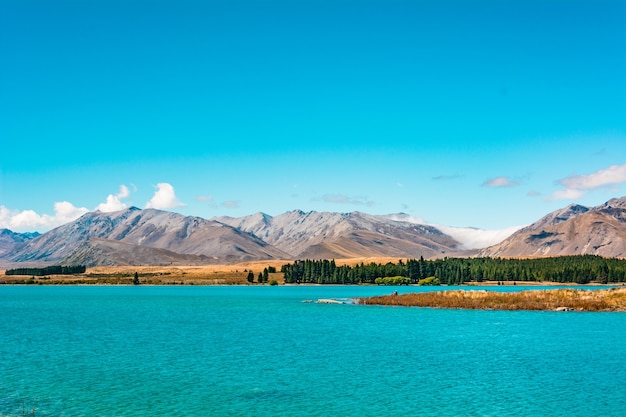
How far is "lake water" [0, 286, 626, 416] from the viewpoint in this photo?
4325 centimetres

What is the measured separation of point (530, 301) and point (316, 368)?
74.8 m

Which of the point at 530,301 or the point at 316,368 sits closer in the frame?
the point at 316,368

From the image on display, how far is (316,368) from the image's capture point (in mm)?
57906

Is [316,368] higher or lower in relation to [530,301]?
lower

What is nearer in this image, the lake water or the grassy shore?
the lake water

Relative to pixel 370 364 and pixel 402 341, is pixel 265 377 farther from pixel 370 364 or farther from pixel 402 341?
pixel 402 341

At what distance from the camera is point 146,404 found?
43.4m

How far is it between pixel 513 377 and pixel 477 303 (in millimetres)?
73932

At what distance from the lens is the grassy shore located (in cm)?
11462

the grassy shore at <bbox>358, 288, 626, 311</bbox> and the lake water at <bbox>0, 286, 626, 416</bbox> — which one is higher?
the grassy shore at <bbox>358, 288, 626, 311</bbox>

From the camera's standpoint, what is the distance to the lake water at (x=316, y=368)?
43.2 meters

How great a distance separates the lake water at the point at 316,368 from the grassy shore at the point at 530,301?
12222 mm

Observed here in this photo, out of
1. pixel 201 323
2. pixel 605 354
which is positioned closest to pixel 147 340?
pixel 201 323

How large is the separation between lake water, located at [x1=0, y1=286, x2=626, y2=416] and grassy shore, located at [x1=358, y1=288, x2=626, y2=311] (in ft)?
40.1
